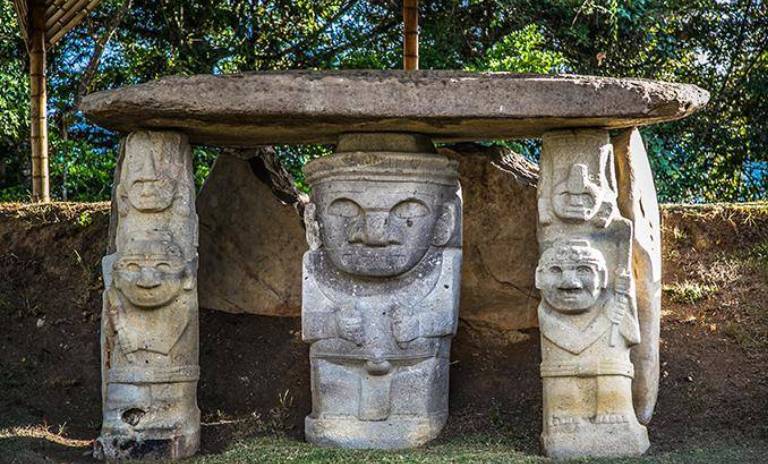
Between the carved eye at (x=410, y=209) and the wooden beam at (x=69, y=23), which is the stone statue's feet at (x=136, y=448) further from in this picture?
the wooden beam at (x=69, y=23)

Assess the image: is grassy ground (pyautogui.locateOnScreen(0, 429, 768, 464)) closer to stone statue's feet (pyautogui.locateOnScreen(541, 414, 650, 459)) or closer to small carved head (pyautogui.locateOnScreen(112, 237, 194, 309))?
stone statue's feet (pyautogui.locateOnScreen(541, 414, 650, 459))

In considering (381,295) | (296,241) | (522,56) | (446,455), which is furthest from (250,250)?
(522,56)

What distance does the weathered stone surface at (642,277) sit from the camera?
6.48 meters

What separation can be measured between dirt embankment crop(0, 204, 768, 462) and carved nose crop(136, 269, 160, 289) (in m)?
0.99

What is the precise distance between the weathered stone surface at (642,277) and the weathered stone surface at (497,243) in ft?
3.62

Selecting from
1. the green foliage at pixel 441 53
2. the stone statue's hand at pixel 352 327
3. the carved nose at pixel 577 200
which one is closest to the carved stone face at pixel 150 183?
the stone statue's hand at pixel 352 327

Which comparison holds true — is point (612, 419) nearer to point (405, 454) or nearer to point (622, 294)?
point (622, 294)

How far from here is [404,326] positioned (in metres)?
6.43

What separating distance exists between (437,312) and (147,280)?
1560 mm

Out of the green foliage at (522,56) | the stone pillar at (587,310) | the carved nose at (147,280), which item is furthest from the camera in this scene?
the green foliage at (522,56)

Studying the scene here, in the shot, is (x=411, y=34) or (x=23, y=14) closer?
(x=411, y=34)

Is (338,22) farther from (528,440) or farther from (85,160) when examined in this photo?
(528,440)

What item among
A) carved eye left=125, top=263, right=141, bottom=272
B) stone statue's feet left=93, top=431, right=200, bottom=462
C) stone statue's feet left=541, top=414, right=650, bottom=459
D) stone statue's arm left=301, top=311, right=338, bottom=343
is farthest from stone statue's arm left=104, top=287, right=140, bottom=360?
stone statue's feet left=541, top=414, right=650, bottom=459

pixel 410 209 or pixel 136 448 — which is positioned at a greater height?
pixel 410 209
